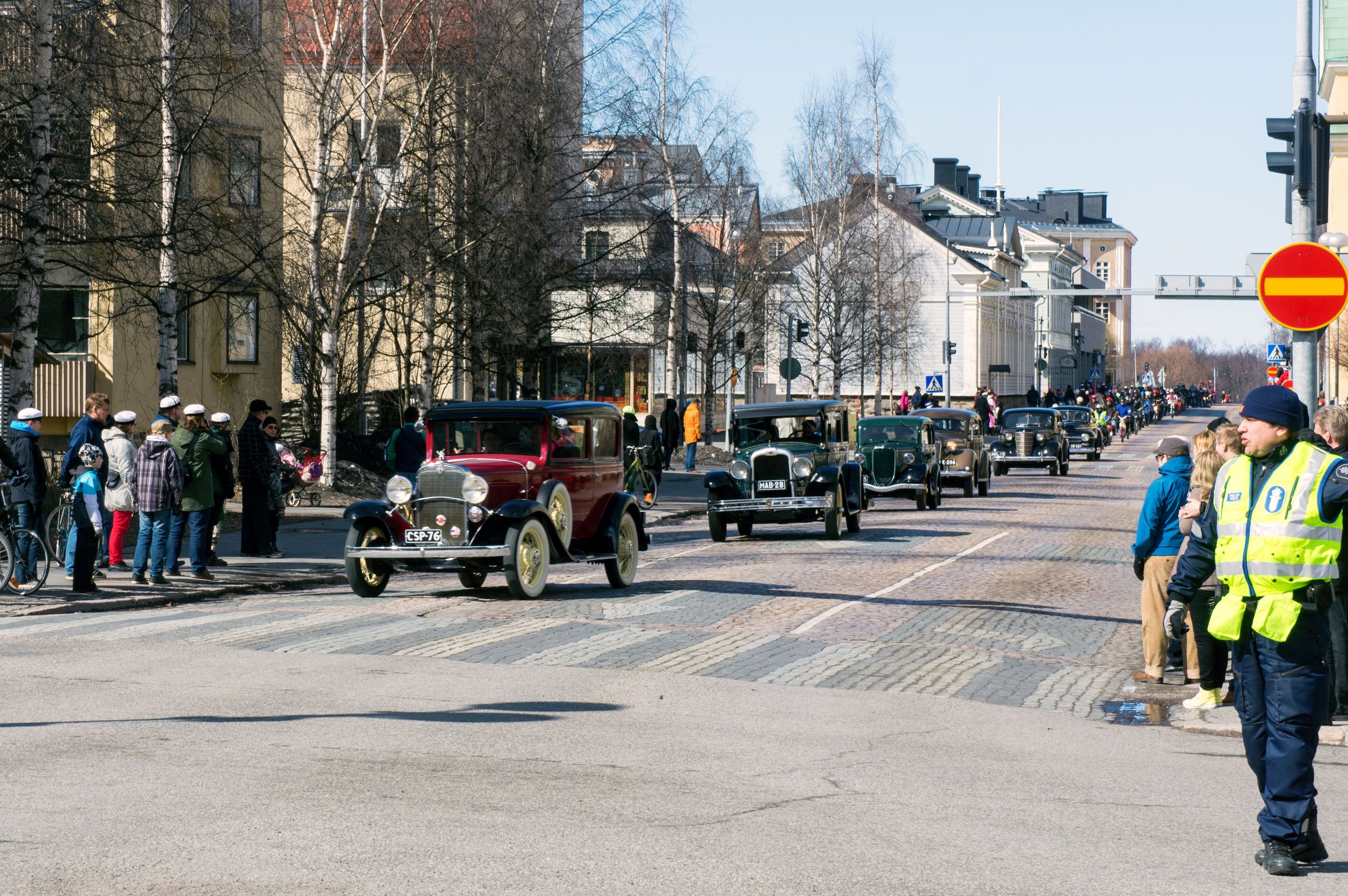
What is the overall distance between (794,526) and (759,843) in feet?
66.9

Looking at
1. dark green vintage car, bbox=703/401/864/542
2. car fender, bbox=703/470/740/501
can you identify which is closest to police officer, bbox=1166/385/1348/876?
dark green vintage car, bbox=703/401/864/542

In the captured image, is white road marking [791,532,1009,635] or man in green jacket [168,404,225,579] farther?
man in green jacket [168,404,225,579]

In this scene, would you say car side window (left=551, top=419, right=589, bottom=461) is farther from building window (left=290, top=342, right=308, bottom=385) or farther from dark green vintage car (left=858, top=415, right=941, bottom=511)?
building window (left=290, top=342, right=308, bottom=385)

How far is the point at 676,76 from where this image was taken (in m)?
44.8

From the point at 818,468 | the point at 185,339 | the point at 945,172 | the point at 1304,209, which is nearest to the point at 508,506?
the point at 1304,209

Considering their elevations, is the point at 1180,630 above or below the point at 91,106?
below

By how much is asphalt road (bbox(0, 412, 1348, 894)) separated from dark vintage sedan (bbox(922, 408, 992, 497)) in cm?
1848

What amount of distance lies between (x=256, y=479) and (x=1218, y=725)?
1208 cm

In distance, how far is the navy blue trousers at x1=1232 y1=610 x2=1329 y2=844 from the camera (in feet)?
20.1

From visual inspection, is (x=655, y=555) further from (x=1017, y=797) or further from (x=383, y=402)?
(x=383, y=402)

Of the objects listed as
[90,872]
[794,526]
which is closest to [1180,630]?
[90,872]

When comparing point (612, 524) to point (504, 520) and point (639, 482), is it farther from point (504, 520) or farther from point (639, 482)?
point (639, 482)

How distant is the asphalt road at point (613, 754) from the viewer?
235 inches

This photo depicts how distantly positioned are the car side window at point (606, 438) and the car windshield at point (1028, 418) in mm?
30295
